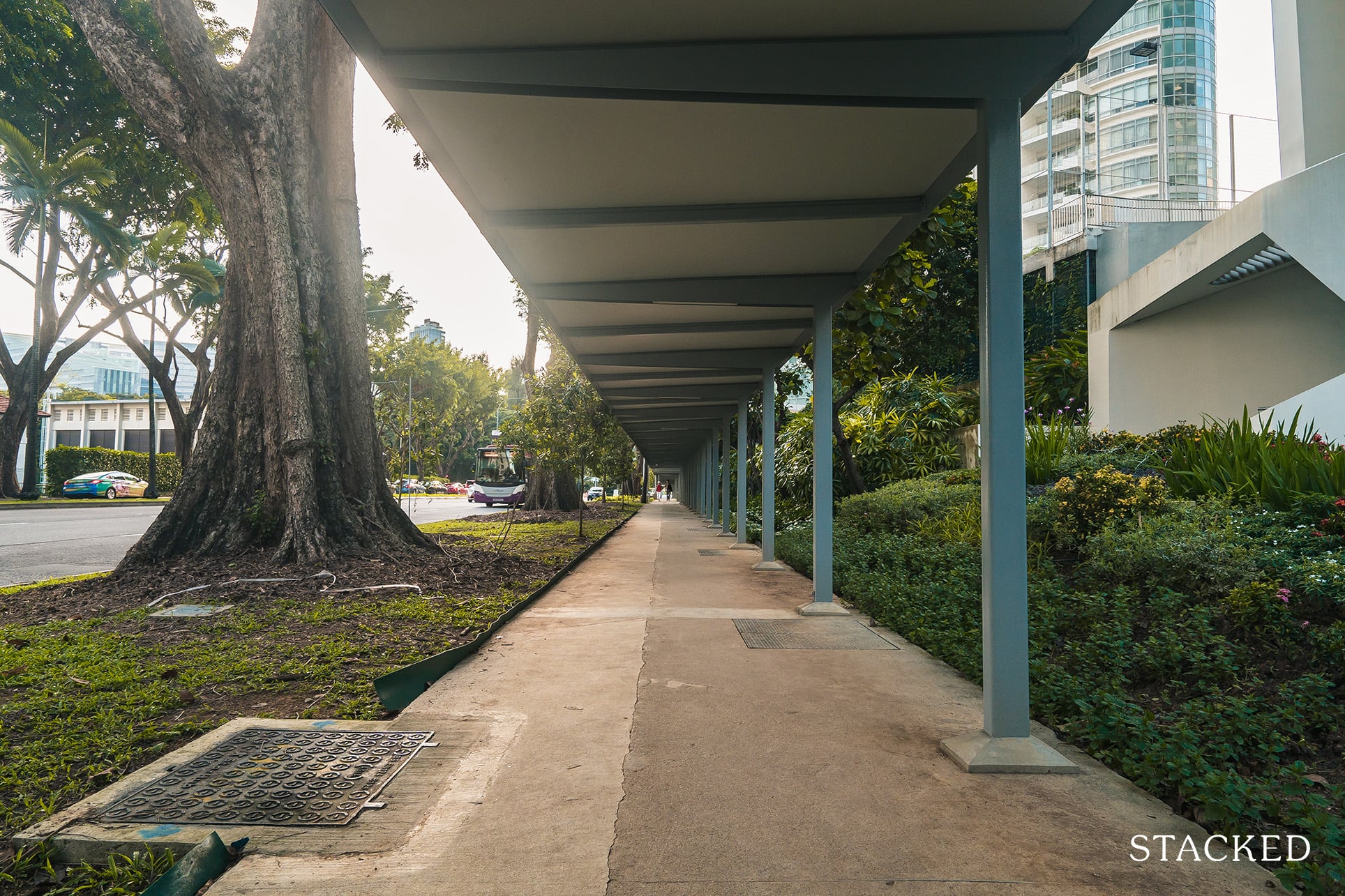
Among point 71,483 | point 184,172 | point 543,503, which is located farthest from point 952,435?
point 71,483

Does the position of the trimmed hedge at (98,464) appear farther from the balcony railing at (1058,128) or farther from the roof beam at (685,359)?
the balcony railing at (1058,128)

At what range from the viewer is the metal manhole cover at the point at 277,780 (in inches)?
107

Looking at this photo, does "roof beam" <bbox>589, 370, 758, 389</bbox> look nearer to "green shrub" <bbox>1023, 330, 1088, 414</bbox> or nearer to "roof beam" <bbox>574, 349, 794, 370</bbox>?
"roof beam" <bbox>574, 349, 794, 370</bbox>

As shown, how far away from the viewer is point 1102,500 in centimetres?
679

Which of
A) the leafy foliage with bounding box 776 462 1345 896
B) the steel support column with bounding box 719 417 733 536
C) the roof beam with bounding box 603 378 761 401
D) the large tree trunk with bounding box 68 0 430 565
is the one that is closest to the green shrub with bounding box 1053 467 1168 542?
the leafy foliage with bounding box 776 462 1345 896

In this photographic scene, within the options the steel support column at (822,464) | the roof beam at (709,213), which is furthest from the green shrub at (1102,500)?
the roof beam at (709,213)

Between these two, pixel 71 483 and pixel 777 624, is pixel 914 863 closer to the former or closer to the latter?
pixel 777 624

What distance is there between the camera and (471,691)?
4.48m

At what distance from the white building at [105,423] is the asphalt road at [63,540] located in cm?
4055

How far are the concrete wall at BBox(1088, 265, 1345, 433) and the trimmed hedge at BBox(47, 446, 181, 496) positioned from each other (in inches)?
1290

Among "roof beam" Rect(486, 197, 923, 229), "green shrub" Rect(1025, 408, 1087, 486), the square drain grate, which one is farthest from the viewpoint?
"green shrub" Rect(1025, 408, 1087, 486)

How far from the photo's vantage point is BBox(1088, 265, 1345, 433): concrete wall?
1102 centimetres

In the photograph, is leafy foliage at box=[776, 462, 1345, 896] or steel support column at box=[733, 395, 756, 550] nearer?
leafy foliage at box=[776, 462, 1345, 896]

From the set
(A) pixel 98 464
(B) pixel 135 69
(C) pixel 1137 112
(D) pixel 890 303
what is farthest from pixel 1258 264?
(C) pixel 1137 112
